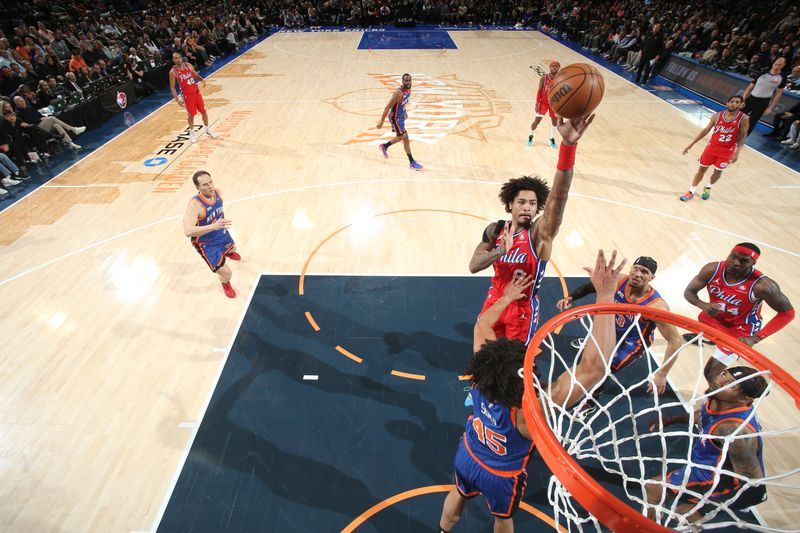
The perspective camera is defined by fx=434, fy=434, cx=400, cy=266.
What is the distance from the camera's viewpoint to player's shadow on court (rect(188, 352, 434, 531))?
3.26 meters

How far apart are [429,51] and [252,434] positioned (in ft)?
57.4

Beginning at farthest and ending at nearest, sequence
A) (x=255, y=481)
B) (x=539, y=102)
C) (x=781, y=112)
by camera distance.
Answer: (x=781, y=112)
(x=539, y=102)
(x=255, y=481)

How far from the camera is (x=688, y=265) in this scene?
5.74 m

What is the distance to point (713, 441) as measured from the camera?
8.85ft

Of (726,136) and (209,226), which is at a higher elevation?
(726,136)

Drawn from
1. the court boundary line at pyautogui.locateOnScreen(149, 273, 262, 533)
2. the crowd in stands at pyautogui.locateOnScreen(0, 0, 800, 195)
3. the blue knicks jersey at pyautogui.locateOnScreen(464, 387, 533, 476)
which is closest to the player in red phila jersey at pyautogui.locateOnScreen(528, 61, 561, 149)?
the crowd in stands at pyautogui.locateOnScreen(0, 0, 800, 195)

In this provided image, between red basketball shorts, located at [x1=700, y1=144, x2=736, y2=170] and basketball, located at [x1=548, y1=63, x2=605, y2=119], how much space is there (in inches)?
202

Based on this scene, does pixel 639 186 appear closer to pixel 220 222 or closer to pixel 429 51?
pixel 220 222

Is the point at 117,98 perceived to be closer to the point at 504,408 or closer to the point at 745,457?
the point at 504,408

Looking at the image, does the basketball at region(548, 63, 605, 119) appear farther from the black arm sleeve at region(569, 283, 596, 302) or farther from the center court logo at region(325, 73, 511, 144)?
the center court logo at region(325, 73, 511, 144)

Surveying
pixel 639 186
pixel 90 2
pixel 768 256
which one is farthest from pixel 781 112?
pixel 90 2

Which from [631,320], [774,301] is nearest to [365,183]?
[631,320]

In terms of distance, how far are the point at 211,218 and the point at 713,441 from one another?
189 inches

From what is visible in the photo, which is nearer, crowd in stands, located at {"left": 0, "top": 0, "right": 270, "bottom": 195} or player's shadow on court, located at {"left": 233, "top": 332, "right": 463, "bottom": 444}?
player's shadow on court, located at {"left": 233, "top": 332, "right": 463, "bottom": 444}
